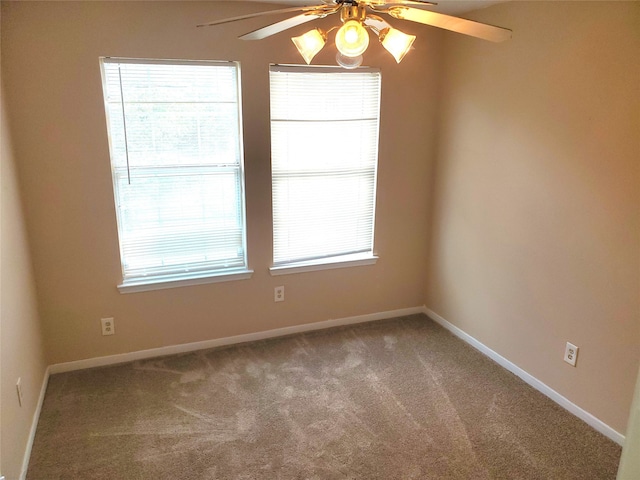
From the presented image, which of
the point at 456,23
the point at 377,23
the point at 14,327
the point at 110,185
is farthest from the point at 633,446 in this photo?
the point at 110,185

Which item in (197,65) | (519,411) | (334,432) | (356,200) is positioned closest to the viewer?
(334,432)

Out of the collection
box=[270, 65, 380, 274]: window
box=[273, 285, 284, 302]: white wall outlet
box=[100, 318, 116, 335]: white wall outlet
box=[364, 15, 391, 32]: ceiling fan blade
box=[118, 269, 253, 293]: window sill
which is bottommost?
box=[100, 318, 116, 335]: white wall outlet

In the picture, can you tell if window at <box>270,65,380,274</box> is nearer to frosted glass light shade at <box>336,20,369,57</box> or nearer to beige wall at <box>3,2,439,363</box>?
beige wall at <box>3,2,439,363</box>

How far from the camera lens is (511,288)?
9.77 feet

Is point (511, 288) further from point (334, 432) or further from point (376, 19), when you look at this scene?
point (376, 19)

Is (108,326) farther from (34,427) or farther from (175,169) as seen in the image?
(175,169)

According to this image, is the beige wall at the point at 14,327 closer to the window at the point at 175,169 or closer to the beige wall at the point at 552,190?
the window at the point at 175,169

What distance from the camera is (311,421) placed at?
2.53 meters

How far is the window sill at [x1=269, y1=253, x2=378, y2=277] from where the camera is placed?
133 inches

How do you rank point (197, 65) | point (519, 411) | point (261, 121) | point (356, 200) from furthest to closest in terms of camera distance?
point (356, 200), point (261, 121), point (197, 65), point (519, 411)

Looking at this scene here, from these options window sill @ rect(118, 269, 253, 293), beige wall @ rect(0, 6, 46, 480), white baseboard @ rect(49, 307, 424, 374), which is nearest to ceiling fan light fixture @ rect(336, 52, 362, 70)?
beige wall @ rect(0, 6, 46, 480)

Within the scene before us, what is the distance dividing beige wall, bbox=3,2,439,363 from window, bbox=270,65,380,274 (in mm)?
83

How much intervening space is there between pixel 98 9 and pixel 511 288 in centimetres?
296

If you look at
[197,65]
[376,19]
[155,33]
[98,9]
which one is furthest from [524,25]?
[98,9]
